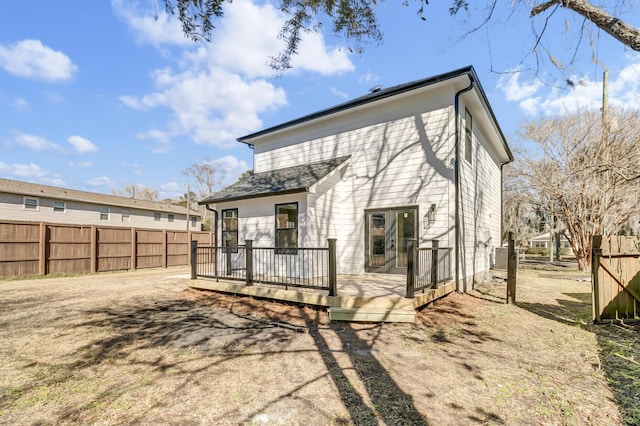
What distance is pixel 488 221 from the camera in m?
11.7

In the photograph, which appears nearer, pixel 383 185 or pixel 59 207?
pixel 383 185

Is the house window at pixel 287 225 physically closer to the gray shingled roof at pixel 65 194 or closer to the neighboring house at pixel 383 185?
the neighboring house at pixel 383 185

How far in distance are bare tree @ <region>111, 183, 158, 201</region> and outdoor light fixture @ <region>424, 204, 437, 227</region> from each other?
141ft

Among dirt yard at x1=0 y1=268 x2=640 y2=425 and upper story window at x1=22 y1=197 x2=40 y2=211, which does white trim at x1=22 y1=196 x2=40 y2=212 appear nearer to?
upper story window at x1=22 y1=197 x2=40 y2=211

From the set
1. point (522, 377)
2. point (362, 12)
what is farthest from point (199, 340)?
point (362, 12)

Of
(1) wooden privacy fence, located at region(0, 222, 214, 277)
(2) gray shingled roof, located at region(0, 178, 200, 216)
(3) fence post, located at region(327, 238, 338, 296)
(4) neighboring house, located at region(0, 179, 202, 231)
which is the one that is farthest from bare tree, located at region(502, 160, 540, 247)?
(2) gray shingled roof, located at region(0, 178, 200, 216)

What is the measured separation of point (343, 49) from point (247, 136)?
230 inches

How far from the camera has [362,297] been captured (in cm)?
561

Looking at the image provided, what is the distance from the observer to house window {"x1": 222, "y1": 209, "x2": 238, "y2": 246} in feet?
32.3

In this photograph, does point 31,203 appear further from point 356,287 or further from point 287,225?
point 356,287

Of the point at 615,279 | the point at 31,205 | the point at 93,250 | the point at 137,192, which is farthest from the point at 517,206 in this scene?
the point at 137,192

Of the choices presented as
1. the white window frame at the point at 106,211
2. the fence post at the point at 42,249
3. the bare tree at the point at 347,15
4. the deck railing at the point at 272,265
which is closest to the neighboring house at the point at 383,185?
the deck railing at the point at 272,265

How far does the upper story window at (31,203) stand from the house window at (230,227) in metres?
13.7

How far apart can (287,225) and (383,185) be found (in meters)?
3.03
